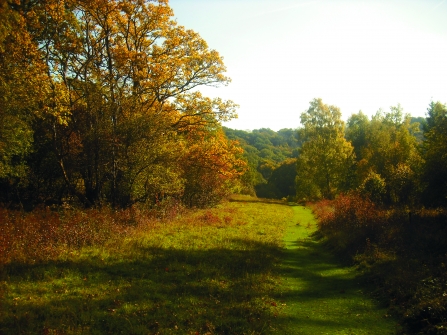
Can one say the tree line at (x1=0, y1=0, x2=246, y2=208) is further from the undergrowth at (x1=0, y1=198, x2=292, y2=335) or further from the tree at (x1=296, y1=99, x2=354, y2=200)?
the tree at (x1=296, y1=99, x2=354, y2=200)

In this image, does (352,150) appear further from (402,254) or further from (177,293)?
(177,293)

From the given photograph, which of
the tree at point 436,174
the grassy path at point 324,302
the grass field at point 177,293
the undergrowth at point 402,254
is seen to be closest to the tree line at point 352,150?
the tree at point 436,174

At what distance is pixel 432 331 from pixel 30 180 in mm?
24298

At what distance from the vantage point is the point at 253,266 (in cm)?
1151

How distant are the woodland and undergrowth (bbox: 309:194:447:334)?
54 mm

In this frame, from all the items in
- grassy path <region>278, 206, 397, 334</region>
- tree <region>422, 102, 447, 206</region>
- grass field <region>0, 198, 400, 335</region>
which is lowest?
grassy path <region>278, 206, 397, 334</region>

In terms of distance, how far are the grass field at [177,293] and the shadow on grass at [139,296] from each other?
0.02 m

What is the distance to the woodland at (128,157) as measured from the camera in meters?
10.8

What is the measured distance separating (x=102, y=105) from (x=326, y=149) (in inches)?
1570

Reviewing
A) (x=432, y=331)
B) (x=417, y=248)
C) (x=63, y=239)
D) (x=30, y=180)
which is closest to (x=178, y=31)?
(x=30, y=180)

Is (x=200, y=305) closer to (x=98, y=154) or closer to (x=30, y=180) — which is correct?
(x=98, y=154)

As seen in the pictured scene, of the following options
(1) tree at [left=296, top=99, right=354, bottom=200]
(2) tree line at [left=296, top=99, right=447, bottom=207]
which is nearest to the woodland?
(2) tree line at [left=296, top=99, right=447, bottom=207]

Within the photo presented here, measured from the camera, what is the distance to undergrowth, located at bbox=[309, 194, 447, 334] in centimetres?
722

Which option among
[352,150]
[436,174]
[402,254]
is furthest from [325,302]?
[352,150]
